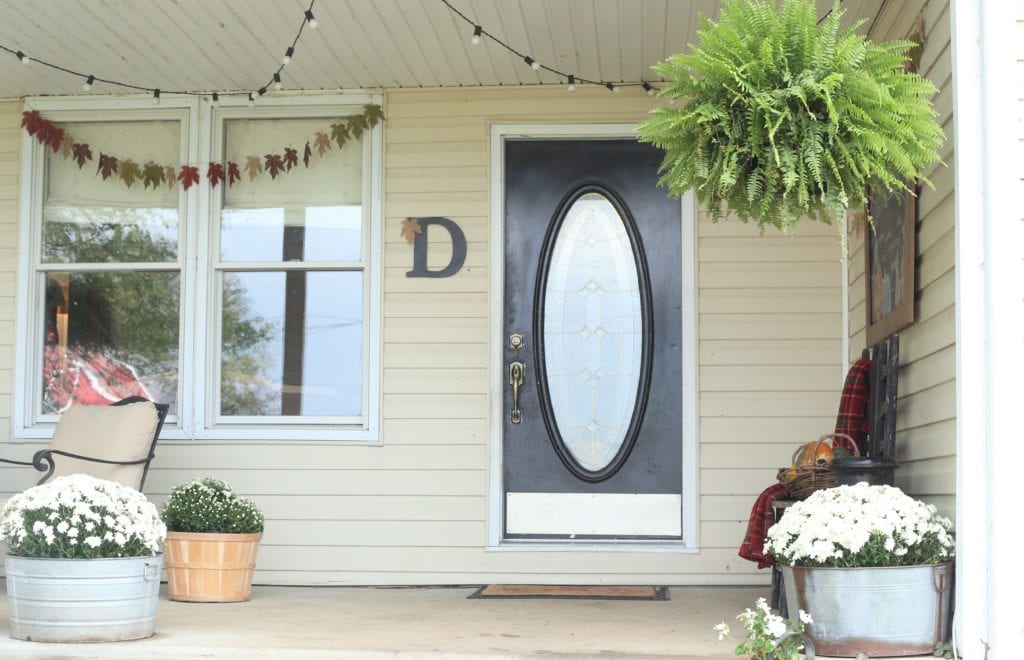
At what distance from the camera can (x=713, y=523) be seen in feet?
17.2

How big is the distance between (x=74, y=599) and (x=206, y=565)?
3.67ft

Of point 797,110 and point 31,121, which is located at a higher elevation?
point 31,121

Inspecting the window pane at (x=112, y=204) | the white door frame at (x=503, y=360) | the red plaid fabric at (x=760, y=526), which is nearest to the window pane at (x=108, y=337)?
A: the window pane at (x=112, y=204)

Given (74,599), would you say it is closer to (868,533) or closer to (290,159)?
(868,533)

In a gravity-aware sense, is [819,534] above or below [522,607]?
above

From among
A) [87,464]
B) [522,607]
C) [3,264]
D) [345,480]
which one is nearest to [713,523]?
[522,607]

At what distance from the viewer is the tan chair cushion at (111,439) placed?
4965mm

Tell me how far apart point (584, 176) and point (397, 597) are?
6.42ft

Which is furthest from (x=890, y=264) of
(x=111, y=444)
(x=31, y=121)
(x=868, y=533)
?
(x=31, y=121)

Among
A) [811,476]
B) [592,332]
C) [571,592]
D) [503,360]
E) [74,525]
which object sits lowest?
[571,592]

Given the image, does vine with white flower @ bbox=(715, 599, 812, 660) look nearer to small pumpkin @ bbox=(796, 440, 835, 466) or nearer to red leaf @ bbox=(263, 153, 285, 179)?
small pumpkin @ bbox=(796, 440, 835, 466)

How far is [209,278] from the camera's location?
552 centimetres

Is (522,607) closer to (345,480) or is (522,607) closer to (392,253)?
(345,480)

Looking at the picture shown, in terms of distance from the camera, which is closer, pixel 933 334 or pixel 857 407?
pixel 933 334
